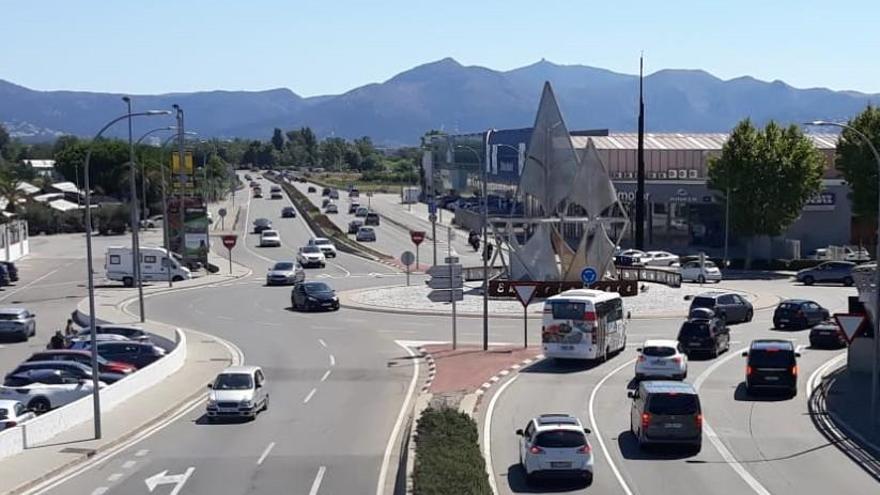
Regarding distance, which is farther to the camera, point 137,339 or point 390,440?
point 137,339

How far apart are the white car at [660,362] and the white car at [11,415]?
57.3 ft

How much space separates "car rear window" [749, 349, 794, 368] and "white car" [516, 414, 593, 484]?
12578 mm

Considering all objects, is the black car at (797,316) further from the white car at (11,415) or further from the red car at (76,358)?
the white car at (11,415)

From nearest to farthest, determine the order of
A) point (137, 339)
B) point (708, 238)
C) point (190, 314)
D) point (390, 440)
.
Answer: point (390, 440)
point (137, 339)
point (190, 314)
point (708, 238)

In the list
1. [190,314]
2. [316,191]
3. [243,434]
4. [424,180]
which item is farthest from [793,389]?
[316,191]

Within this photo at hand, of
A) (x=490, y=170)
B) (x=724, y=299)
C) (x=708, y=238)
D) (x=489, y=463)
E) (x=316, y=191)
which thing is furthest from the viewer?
(x=316, y=191)

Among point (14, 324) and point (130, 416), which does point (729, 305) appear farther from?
point (14, 324)

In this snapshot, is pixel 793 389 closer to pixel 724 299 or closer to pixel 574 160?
pixel 724 299

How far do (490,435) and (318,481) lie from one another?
599 cm

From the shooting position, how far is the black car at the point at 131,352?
43000 mm

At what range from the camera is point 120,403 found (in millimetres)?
35750

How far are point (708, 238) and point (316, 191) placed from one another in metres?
103

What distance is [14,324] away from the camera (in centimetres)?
5162

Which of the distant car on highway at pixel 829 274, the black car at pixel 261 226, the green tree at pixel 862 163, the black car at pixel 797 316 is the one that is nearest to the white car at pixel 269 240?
the black car at pixel 261 226
